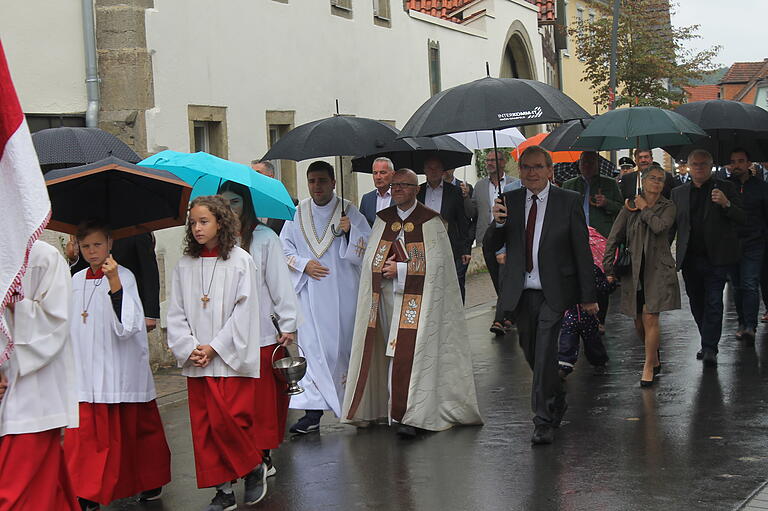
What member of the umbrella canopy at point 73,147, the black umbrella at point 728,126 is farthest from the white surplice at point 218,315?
the black umbrella at point 728,126

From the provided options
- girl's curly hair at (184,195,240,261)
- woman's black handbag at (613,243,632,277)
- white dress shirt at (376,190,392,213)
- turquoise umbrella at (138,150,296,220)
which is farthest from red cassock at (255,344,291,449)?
woman's black handbag at (613,243,632,277)

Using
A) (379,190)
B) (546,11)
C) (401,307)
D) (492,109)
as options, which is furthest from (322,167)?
(546,11)

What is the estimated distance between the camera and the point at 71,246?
820 cm

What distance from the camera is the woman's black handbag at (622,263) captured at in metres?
11.2

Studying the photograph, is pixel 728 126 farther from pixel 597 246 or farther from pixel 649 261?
pixel 649 261

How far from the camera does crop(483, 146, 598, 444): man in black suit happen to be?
8.77m

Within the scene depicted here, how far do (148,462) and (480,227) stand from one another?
8.51m

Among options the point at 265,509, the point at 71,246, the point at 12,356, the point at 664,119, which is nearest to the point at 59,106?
the point at 71,246

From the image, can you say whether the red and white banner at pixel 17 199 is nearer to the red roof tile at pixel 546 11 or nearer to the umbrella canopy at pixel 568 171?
the umbrella canopy at pixel 568 171

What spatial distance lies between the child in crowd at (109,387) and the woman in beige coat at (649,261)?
15.9 ft

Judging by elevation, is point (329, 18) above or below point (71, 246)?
above

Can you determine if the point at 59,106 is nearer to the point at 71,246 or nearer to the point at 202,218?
the point at 71,246

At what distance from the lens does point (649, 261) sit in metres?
11.0

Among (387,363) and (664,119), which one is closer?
(387,363)
